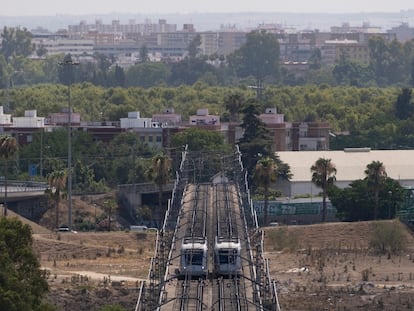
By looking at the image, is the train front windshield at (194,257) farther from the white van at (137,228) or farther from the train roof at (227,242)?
the white van at (137,228)

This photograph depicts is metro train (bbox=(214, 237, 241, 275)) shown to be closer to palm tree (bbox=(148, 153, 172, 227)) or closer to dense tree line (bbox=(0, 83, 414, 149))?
palm tree (bbox=(148, 153, 172, 227))

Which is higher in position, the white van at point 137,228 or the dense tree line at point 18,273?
the dense tree line at point 18,273

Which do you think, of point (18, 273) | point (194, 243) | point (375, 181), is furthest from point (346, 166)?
point (18, 273)

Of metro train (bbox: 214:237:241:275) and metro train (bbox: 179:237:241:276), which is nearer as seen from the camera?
metro train (bbox: 179:237:241:276)

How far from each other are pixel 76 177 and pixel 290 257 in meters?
28.8

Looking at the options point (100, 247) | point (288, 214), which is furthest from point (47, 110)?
point (100, 247)

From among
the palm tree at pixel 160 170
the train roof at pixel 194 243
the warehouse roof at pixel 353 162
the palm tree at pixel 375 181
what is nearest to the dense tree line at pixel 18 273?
the train roof at pixel 194 243

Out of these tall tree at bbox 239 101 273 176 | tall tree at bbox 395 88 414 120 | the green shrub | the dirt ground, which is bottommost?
the dirt ground

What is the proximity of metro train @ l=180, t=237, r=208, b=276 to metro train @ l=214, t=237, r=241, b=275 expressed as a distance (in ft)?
1.18

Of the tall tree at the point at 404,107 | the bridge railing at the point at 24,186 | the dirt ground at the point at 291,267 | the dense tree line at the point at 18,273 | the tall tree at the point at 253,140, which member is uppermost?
the tall tree at the point at 404,107

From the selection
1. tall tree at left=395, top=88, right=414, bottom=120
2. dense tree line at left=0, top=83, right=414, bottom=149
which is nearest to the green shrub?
dense tree line at left=0, top=83, right=414, bottom=149

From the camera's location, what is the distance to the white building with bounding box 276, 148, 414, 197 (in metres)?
101

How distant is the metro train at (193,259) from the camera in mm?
52406

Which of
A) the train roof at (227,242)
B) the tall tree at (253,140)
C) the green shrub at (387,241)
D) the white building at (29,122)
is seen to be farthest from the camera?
the white building at (29,122)
